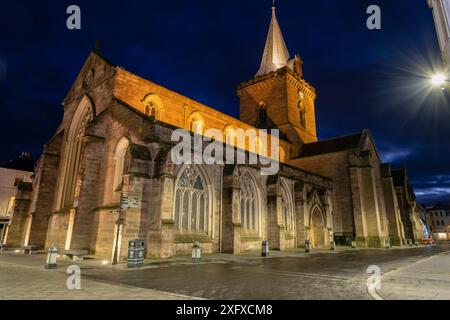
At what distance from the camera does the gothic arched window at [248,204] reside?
22.1 metres

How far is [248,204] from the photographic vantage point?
2266 centimetres

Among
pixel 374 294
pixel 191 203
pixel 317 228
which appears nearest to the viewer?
pixel 374 294

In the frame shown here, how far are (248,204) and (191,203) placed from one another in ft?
20.3

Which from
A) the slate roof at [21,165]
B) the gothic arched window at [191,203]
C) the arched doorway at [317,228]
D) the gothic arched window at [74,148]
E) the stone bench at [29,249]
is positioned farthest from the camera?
the slate roof at [21,165]

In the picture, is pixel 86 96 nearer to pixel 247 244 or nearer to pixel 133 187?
pixel 133 187

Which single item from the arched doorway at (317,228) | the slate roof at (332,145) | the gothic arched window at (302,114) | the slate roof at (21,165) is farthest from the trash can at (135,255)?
the slate roof at (21,165)

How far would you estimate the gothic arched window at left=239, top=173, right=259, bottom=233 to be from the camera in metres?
22.1

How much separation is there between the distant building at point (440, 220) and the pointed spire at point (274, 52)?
85691 mm

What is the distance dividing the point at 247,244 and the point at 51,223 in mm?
13754

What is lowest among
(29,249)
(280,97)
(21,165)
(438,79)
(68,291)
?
(68,291)

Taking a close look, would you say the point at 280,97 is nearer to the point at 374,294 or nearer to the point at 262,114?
the point at 262,114

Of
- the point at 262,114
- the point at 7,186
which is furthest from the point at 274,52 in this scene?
the point at 7,186

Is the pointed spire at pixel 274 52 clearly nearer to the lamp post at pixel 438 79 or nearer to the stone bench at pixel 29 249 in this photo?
the stone bench at pixel 29 249

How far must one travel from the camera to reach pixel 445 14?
5.23m
